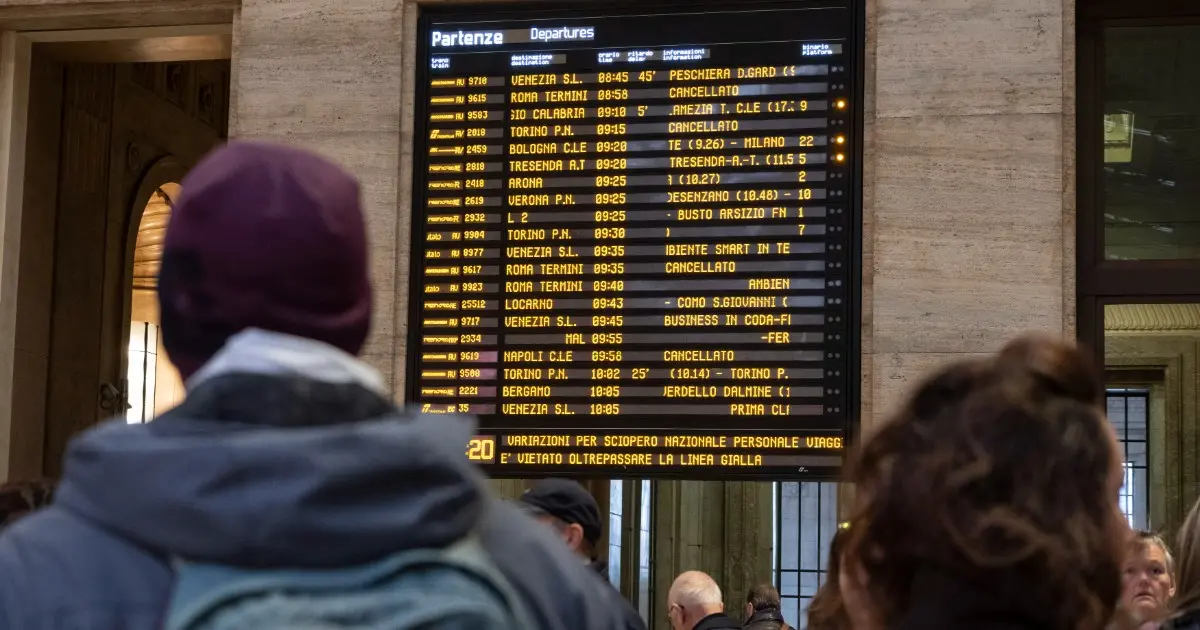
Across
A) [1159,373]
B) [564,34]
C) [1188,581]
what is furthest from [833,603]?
[1159,373]

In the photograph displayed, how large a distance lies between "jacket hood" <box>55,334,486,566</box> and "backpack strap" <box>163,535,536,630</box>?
0.03ft

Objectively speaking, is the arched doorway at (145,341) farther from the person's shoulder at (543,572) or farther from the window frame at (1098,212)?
the person's shoulder at (543,572)

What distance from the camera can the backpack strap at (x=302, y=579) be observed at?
1.42 m

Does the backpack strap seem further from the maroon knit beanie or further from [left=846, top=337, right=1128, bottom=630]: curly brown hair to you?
[left=846, top=337, right=1128, bottom=630]: curly brown hair

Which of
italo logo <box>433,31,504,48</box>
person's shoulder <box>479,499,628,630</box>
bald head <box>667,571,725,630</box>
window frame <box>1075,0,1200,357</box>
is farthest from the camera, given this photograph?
bald head <box>667,571,725,630</box>

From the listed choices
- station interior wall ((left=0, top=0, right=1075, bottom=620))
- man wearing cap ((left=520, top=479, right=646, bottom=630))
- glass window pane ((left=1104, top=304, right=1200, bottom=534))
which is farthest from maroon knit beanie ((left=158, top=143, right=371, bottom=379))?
glass window pane ((left=1104, top=304, right=1200, bottom=534))

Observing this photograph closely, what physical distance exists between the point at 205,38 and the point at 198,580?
7021 millimetres

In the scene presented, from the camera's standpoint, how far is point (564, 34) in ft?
23.4

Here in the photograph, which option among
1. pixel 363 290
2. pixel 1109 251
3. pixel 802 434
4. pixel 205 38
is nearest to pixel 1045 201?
pixel 1109 251

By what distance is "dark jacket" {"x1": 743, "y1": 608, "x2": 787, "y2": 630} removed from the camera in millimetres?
8219

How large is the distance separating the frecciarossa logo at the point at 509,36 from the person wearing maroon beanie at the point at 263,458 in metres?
5.59

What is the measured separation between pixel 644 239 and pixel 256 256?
5355 millimetres

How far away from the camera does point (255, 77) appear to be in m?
7.35

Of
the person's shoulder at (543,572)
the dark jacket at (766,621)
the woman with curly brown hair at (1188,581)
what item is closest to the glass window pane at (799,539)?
the dark jacket at (766,621)
